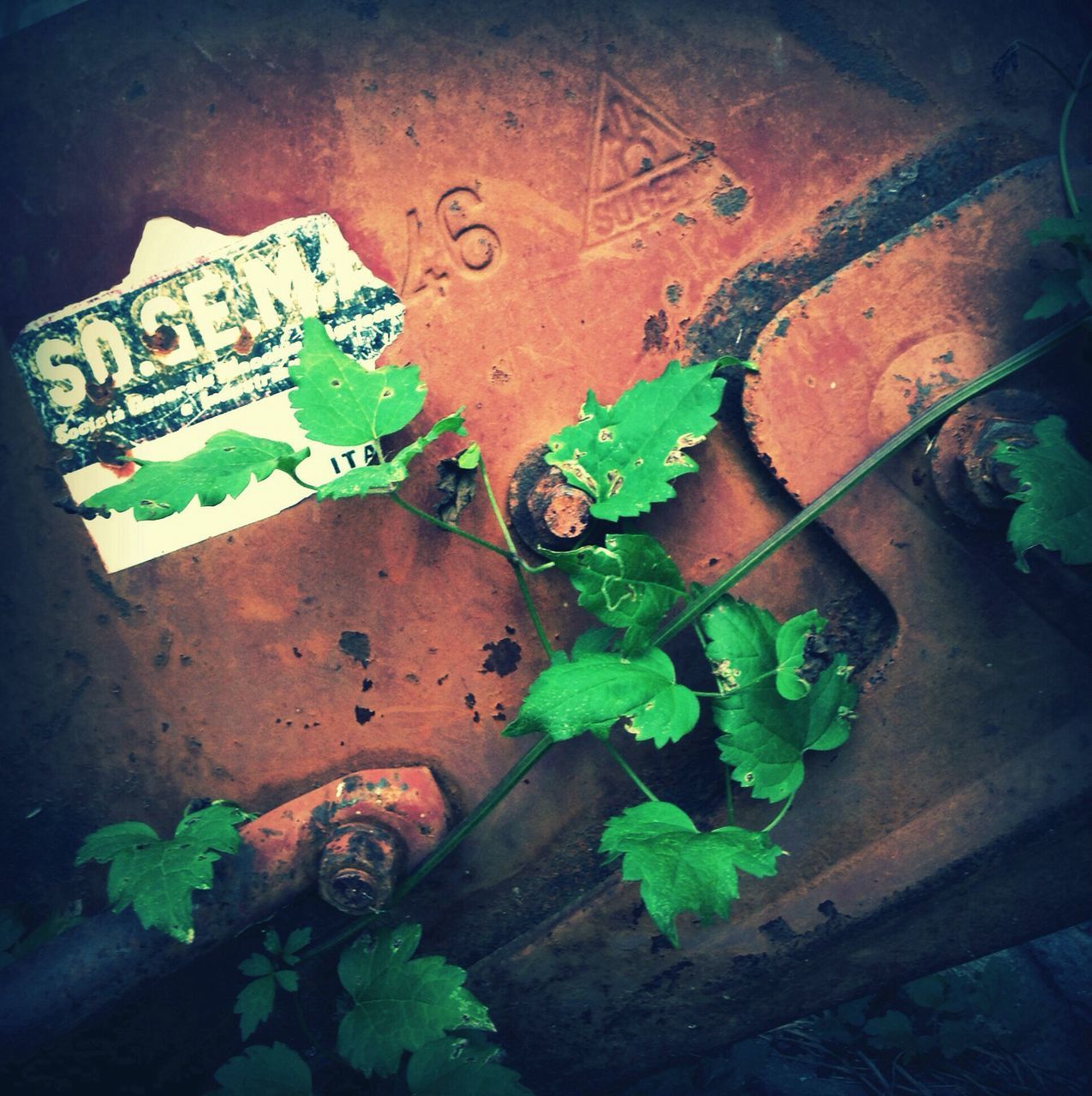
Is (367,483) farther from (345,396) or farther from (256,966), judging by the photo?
(256,966)

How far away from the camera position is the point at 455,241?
128 cm

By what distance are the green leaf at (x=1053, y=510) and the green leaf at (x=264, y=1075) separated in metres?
1.36

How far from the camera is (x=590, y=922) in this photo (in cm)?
128

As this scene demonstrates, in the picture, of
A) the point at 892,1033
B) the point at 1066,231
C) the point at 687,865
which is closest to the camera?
the point at 687,865

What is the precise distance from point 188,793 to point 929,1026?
174cm

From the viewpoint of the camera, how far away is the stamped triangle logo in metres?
1.27

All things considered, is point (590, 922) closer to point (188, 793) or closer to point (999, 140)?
point (188, 793)

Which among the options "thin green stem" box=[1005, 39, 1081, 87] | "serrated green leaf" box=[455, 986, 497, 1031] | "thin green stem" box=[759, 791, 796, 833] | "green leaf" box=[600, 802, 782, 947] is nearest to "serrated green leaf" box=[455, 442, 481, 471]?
"green leaf" box=[600, 802, 782, 947]

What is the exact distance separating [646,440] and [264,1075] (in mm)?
1181

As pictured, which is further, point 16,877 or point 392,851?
point 16,877

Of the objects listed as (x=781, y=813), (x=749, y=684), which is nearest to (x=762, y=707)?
(x=749, y=684)

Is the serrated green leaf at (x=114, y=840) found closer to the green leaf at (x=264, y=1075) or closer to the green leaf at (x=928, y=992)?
the green leaf at (x=264, y=1075)

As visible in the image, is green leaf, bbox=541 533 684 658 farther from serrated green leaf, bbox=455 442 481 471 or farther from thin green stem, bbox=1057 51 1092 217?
thin green stem, bbox=1057 51 1092 217

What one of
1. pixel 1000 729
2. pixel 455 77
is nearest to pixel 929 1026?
pixel 1000 729
